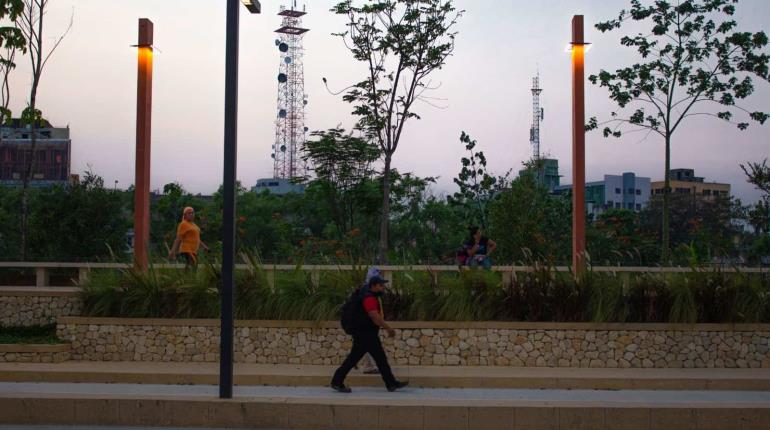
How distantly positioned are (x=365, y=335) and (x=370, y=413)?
151 centimetres

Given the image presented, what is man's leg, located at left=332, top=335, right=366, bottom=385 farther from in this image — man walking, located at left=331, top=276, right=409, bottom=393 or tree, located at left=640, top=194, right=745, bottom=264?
tree, located at left=640, top=194, right=745, bottom=264

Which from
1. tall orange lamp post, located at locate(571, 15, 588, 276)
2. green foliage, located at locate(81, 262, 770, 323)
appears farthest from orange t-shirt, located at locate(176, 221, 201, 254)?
tall orange lamp post, located at locate(571, 15, 588, 276)

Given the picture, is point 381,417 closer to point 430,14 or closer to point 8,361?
point 8,361

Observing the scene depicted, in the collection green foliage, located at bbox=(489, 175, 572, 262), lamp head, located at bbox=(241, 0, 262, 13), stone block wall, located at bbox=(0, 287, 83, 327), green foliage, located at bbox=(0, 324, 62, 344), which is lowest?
green foliage, located at bbox=(0, 324, 62, 344)

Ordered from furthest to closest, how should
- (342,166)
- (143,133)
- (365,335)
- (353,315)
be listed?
(342,166)
(143,133)
(353,315)
(365,335)

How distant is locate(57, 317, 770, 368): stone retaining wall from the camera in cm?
1192

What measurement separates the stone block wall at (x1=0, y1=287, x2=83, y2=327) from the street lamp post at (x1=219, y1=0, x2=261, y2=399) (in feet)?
18.0

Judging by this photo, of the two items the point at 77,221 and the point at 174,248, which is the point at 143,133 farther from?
the point at 77,221

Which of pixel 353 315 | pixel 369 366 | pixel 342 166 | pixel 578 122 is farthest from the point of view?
pixel 342 166

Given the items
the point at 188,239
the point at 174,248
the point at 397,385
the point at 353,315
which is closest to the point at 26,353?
the point at 174,248

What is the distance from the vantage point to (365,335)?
995 cm

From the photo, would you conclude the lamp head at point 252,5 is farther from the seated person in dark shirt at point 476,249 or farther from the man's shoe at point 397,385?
the seated person in dark shirt at point 476,249

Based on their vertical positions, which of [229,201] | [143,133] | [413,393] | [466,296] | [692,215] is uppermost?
[143,133]

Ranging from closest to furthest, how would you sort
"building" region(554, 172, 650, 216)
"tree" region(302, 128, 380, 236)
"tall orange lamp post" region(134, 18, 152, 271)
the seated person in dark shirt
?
"tall orange lamp post" region(134, 18, 152, 271) → the seated person in dark shirt → "tree" region(302, 128, 380, 236) → "building" region(554, 172, 650, 216)
